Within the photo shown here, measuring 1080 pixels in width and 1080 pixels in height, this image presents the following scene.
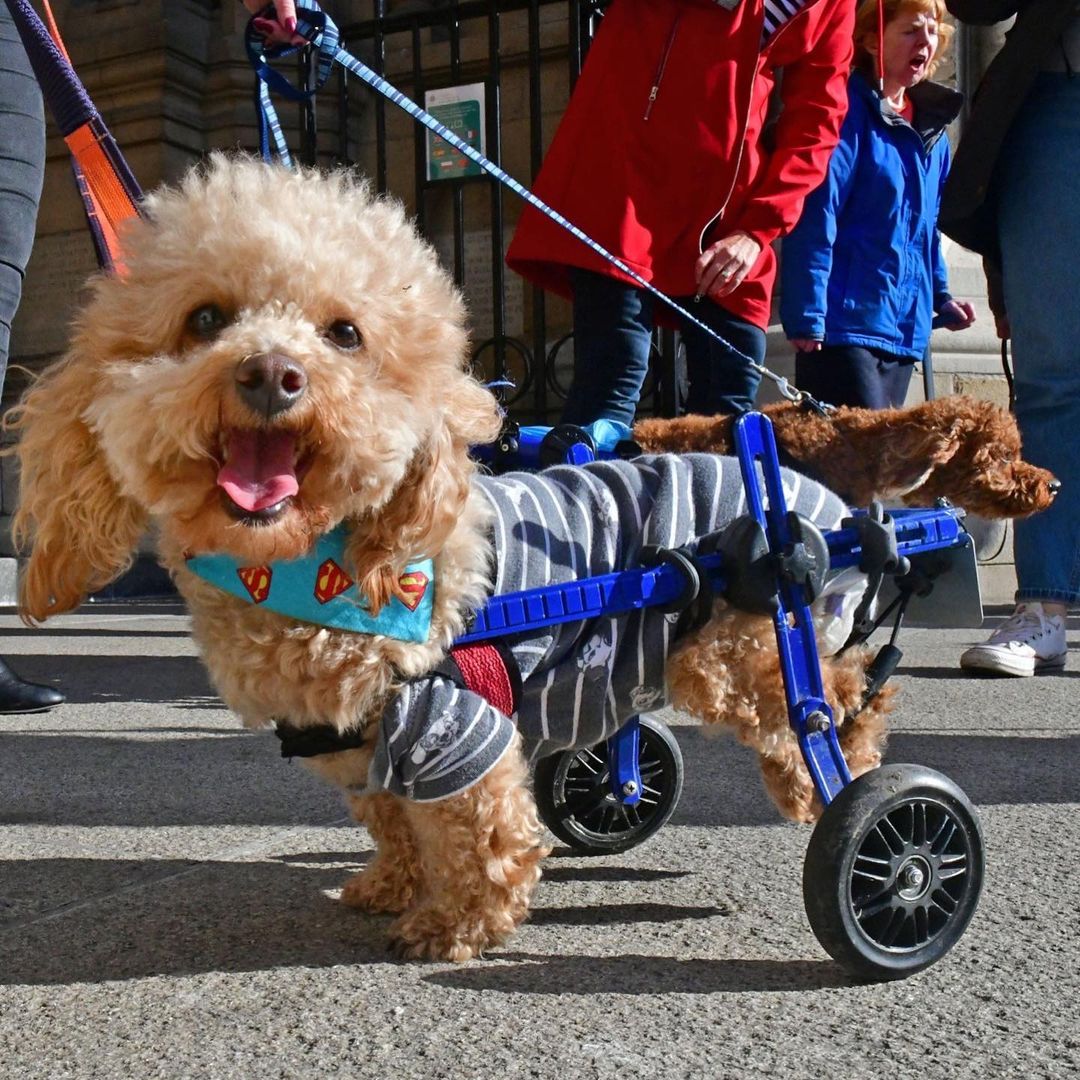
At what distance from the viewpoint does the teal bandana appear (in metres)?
1.67

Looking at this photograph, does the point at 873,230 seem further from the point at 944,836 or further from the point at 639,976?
the point at 639,976

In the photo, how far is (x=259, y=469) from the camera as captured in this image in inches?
62.2

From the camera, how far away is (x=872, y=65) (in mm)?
4051

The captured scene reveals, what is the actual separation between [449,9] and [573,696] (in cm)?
467

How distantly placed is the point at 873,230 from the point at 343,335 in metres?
2.79

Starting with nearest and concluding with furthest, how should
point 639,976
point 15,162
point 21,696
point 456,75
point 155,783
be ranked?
point 639,976, point 155,783, point 15,162, point 21,696, point 456,75

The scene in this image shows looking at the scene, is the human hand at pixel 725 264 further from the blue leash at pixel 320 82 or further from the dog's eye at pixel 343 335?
the dog's eye at pixel 343 335

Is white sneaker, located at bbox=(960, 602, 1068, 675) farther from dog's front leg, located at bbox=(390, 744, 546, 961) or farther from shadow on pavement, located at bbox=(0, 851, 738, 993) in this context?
dog's front leg, located at bbox=(390, 744, 546, 961)

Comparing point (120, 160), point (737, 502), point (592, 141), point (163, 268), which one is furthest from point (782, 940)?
point (592, 141)

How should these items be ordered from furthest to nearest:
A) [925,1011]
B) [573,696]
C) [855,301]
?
1. [855,301]
2. [573,696]
3. [925,1011]

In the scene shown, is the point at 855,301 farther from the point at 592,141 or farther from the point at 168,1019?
the point at 168,1019

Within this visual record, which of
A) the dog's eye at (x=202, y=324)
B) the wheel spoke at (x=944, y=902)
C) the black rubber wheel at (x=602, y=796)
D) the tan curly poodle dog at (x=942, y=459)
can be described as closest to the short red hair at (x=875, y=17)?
the tan curly poodle dog at (x=942, y=459)

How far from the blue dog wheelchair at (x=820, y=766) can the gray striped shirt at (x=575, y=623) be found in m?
0.07

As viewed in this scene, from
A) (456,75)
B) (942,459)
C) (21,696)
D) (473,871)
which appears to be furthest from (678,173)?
(456,75)
